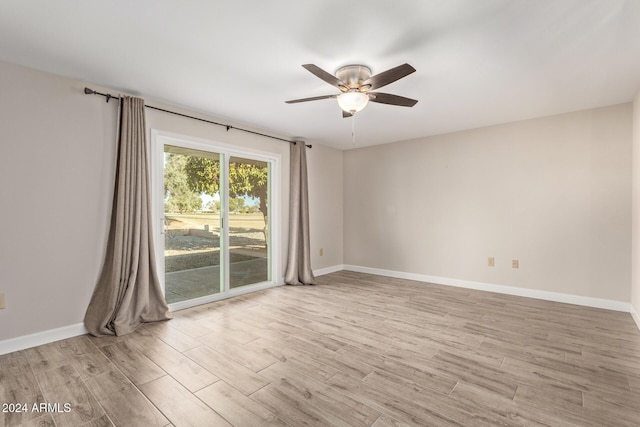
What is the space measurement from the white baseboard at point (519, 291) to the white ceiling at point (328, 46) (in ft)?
7.74

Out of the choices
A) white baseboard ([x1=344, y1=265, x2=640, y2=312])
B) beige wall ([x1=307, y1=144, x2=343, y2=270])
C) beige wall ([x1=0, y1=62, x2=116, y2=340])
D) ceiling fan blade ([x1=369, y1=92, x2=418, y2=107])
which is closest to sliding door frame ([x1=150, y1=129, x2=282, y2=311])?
beige wall ([x1=0, y1=62, x2=116, y2=340])

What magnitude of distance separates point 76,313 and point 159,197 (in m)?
1.37

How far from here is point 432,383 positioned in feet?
6.77

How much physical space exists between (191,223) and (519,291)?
4515mm

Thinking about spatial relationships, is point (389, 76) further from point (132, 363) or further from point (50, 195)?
point (50, 195)

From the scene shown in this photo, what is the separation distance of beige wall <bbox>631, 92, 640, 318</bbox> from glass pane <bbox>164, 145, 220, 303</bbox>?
4.79 m

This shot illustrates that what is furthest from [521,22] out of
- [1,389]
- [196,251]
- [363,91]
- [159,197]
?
[1,389]

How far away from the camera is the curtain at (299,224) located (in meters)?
4.90

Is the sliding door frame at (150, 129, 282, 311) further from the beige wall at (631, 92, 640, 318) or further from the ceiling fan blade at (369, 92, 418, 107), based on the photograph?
the beige wall at (631, 92, 640, 318)

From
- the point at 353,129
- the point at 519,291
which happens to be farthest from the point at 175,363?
the point at 519,291

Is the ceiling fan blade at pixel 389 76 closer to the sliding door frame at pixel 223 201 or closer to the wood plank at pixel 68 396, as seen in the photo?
the sliding door frame at pixel 223 201

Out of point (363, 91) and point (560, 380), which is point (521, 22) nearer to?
point (363, 91)

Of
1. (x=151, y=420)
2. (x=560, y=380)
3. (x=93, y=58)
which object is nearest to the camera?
(x=151, y=420)

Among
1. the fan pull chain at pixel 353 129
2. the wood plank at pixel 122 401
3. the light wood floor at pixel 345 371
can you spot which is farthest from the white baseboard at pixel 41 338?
the fan pull chain at pixel 353 129
